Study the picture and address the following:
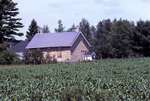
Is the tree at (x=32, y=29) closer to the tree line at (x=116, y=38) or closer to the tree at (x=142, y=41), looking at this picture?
the tree line at (x=116, y=38)

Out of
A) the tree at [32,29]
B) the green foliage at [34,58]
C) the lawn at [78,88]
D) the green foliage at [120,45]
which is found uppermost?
the tree at [32,29]

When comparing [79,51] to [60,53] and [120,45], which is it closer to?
[60,53]

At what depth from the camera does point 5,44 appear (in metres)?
65.6

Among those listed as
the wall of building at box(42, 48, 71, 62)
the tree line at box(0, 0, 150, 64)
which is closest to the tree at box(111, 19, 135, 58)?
the tree line at box(0, 0, 150, 64)

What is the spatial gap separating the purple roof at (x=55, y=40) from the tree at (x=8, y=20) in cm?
1068

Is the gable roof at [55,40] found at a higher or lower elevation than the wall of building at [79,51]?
higher

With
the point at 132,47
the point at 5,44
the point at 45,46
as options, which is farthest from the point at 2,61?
the point at 132,47

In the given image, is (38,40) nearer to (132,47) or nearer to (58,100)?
(132,47)

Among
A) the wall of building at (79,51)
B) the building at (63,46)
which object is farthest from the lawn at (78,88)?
the wall of building at (79,51)

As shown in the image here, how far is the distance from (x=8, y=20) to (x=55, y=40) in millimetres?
13648

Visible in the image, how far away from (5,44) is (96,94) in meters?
53.7

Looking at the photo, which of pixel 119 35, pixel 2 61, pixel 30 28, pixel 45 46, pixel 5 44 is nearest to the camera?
pixel 2 61

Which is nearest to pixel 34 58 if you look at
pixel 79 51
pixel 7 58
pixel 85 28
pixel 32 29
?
pixel 7 58

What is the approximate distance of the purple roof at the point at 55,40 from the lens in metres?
81.9
